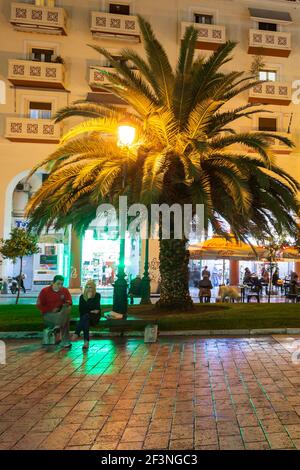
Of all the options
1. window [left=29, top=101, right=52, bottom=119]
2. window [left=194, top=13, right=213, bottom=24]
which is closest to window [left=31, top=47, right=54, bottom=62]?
window [left=29, top=101, right=52, bottom=119]

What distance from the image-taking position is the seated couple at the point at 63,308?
27.9 feet

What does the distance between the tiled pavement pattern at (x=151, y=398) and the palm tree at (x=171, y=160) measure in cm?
396

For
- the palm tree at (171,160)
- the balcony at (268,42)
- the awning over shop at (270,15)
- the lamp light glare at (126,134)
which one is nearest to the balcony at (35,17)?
the balcony at (268,42)

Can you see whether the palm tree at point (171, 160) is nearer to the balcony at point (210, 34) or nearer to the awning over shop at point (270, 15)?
the balcony at point (210, 34)

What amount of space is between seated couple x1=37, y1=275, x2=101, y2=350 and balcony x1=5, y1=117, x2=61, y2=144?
46.1ft

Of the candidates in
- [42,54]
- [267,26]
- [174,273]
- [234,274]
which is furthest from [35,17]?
[234,274]

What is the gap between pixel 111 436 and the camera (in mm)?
3988

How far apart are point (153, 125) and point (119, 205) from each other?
253 centimetres

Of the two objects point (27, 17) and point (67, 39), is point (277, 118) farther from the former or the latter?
point (27, 17)

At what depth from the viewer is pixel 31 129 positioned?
69.2 feet

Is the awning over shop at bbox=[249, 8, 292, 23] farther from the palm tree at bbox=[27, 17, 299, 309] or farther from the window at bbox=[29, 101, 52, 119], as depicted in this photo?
the palm tree at bbox=[27, 17, 299, 309]

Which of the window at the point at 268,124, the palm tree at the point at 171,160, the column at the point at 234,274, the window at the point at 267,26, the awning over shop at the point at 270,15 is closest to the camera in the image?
the palm tree at the point at 171,160

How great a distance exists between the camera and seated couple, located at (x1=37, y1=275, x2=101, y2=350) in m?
8.52

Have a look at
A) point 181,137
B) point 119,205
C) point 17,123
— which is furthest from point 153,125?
point 17,123
